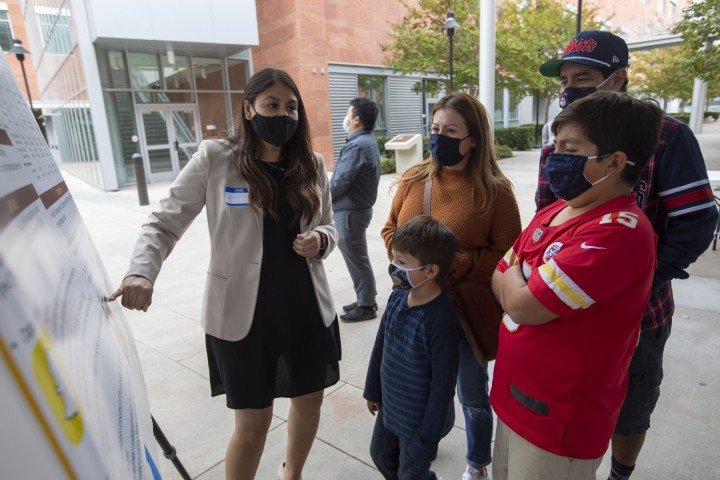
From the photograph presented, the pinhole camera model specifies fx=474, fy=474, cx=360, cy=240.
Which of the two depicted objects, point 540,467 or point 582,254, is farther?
point 540,467

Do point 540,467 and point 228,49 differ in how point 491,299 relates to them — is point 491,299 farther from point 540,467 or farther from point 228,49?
point 228,49

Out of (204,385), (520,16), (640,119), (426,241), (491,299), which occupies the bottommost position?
(204,385)

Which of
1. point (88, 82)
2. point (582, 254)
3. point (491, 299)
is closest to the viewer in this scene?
point (582, 254)

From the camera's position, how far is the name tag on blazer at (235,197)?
1.94 meters

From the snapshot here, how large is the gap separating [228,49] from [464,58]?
8.61 m

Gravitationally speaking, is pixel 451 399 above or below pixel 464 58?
below

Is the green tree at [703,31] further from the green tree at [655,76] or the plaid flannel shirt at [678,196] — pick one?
the green tree at [655,76]

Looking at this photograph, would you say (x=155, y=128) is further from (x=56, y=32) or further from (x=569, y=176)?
(x=569, y=176)

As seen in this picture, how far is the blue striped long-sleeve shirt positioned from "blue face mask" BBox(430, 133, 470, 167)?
639 millimetres

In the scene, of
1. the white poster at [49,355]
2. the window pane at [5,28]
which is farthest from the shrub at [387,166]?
the window pane at [5,28]

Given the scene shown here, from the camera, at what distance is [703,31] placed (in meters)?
9.77

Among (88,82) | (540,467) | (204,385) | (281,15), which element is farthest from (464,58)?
(540,467)

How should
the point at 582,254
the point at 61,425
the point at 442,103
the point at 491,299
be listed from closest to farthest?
the point at 61,425 < the point at 582,254 < the point at 491,299 < the point at 442,103

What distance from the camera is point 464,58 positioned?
17.9 m
